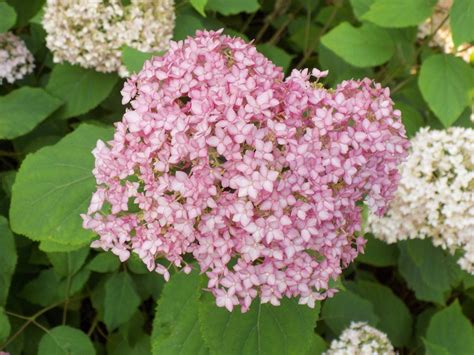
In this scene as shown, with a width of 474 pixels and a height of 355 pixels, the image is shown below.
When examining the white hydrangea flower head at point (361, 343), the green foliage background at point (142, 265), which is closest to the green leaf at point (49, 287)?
the green foliage background at point (142, 265)

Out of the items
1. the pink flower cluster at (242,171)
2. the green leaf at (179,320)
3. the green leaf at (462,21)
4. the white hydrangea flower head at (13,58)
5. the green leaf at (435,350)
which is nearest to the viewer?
the pink flower cluster at (242,171)

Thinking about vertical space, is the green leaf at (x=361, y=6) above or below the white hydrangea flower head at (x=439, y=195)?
above

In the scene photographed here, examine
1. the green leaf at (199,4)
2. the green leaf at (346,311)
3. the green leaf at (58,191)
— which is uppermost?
the green leaf at (199,4)

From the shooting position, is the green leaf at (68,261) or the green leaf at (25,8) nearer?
the green leaf at (68,261)

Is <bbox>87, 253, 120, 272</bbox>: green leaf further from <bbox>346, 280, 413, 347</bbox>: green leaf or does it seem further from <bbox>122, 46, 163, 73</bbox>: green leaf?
<bbox>346, 280, 413, 347</bbox>: green leaf

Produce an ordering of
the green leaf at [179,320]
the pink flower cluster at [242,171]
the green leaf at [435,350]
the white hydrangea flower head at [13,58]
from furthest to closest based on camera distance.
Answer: the white hydrangea flower head at [13,58]
the green leaf at [435,350]
the green leaf at [179,320]
the pink flower cluster at [242,171]

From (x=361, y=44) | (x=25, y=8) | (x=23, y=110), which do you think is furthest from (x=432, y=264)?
(x=25, y=8)

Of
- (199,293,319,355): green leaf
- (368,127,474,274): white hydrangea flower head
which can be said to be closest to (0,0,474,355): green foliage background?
(199,293,319,355): green leaf

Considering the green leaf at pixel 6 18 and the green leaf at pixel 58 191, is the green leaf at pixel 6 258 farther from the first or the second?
the green leaf at pixel 6 18
